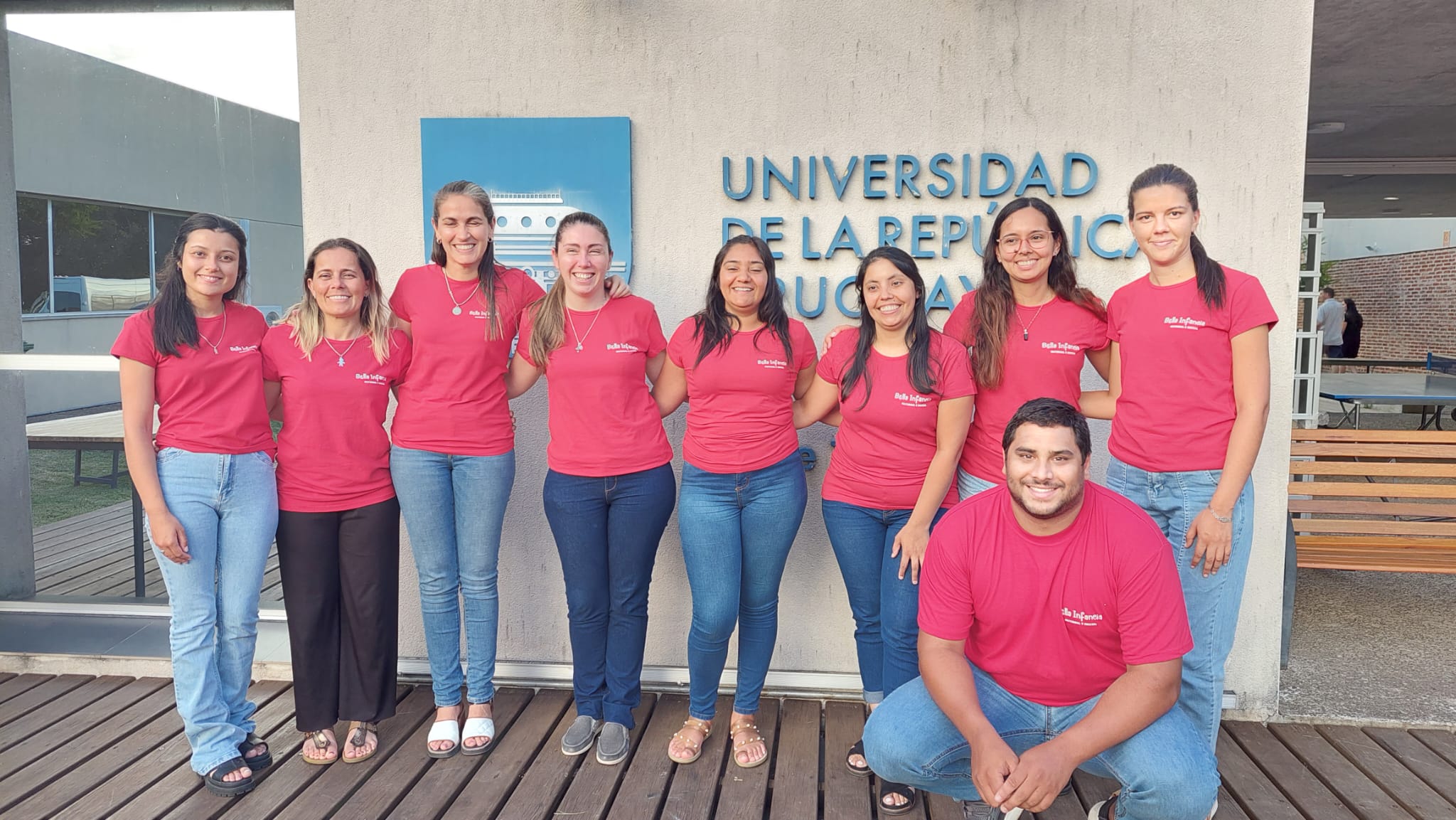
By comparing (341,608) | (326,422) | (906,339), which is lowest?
(341,608)

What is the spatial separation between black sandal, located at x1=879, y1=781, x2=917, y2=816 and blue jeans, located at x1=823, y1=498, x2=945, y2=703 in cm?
27

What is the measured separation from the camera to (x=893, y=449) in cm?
277

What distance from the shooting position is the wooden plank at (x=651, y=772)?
2.75 m

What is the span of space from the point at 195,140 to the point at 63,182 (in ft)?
2.16

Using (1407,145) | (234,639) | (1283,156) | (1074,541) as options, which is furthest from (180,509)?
(1407,145)

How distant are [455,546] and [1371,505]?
13.6ft

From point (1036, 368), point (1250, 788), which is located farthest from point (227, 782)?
point (1250, 788)

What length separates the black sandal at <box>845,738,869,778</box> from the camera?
9.72 feet

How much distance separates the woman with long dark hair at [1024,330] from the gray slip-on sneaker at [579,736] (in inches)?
57.7

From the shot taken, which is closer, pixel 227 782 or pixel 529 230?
pixel 227 782

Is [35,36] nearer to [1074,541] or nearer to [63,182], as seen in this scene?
[63,182]

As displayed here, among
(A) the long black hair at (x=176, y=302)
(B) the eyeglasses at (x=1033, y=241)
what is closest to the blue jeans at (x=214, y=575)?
(A) the long black hair at (x=176, y=302)

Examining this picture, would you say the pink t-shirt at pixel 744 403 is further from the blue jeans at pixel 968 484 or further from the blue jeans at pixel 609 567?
the blue jeans at pixel 968 484

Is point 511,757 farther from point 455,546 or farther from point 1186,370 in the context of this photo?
point 1186,370
